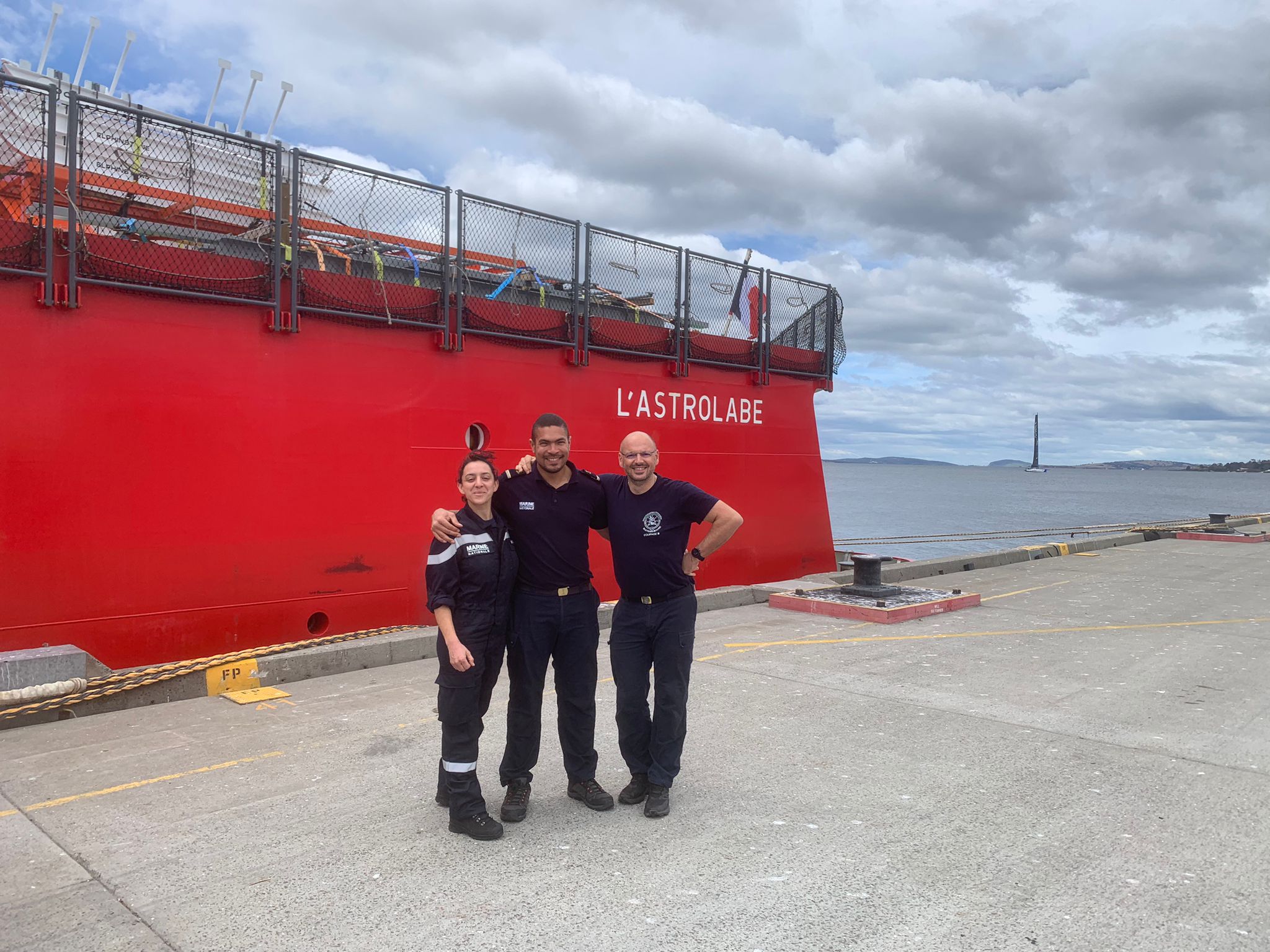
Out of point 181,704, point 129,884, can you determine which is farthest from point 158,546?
point 129,884

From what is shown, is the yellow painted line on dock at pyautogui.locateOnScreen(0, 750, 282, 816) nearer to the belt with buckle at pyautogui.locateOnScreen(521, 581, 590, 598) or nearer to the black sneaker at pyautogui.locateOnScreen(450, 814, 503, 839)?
the black sneaker at pyautogui.locateOnScreen(450, 814, 503, 839)

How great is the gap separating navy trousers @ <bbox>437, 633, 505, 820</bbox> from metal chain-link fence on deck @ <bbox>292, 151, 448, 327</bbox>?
4.71m

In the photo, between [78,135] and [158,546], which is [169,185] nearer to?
[78,135]

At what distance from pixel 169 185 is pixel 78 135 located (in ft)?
2.65

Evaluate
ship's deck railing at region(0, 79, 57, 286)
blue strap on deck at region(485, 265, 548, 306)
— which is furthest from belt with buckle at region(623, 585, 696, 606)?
blue strap on deck at region(485, 265, 548, 306)

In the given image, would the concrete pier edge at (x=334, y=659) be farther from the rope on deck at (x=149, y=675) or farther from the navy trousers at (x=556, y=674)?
the navy trousers at (x=556, y=674)

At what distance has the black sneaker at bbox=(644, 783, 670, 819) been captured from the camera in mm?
4332

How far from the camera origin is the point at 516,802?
4316 mm

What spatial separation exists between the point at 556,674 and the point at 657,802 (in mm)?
775

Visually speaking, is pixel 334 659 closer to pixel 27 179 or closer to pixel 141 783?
pixel 141 783

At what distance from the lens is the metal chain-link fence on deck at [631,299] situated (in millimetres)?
10328

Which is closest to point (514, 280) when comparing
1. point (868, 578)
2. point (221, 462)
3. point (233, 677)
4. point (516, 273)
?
point (516, 273)

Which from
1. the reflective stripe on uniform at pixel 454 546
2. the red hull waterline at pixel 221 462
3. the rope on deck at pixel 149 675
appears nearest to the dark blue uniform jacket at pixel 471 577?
the reflective stripe on uniform at pixel 454 546

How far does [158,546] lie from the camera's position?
7.08 meters
